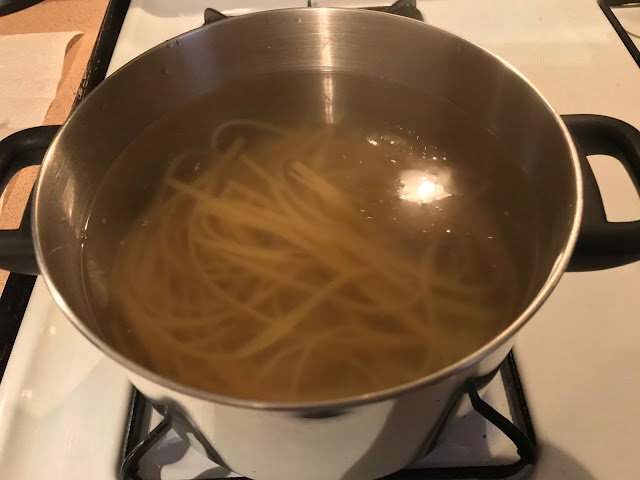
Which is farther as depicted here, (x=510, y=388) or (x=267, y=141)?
(x=267, y=141)

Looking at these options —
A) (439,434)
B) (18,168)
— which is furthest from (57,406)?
(439,434)

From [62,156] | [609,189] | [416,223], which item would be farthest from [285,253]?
[609,189]

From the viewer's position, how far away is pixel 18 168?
660 mm

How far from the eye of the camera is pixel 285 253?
0.77 meters

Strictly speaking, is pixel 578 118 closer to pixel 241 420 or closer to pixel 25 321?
pixel 241 420

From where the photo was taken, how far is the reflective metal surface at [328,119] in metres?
0.46

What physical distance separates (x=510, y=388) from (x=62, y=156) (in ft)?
1.91

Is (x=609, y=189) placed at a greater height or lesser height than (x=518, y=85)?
lesser

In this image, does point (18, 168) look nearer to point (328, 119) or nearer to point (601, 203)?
point (328, 119)

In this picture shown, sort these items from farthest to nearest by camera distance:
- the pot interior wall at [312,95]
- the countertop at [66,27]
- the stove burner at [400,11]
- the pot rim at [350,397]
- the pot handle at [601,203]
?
the countertop at [66,27], the stove burner at [400,11], the pot interior wall at [312,95], the pot handle at [601,203], the pot rim at [350,397]

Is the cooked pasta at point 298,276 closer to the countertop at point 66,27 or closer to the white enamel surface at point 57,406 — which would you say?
the white enamel surface at point 57,406

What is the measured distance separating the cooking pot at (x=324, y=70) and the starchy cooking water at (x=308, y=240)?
3 cm

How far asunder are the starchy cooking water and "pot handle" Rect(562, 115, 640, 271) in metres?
0.09

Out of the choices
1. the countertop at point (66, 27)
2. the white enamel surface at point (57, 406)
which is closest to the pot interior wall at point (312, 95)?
the white enamel surface at point (57, 406)
